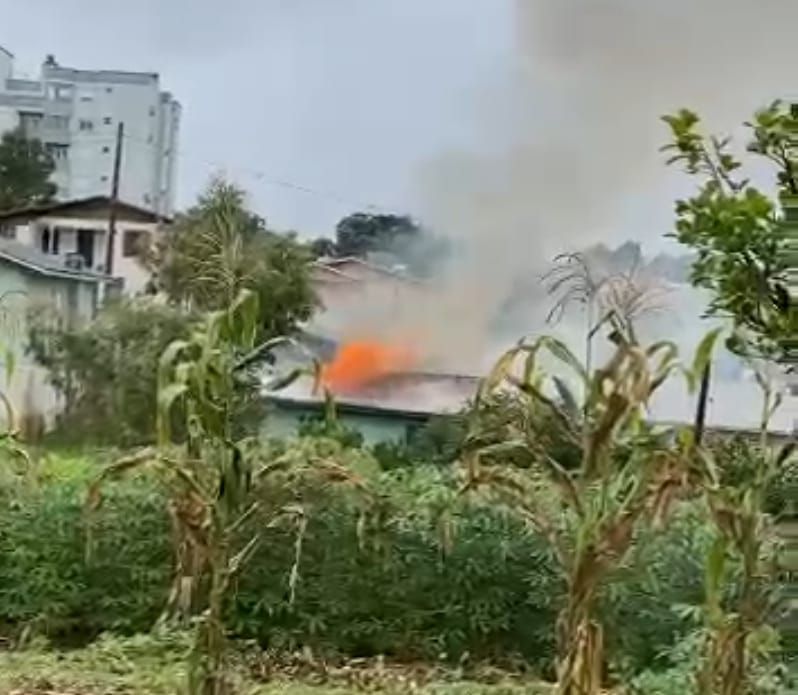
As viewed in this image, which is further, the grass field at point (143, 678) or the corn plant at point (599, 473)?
the grass field at point (143, 678)

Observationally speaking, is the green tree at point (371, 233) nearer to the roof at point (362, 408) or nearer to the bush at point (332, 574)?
the roof at point (362, 408)

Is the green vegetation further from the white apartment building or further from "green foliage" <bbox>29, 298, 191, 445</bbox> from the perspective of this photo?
the white apartment building

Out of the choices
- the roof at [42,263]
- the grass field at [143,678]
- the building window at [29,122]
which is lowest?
the grass field at [143,678]

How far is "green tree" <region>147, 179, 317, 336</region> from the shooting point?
344 cm

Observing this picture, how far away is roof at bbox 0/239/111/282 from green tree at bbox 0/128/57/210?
4.7 inches

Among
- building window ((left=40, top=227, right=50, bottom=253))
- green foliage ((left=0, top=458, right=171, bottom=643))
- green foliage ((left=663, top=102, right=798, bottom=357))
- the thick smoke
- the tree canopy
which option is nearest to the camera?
green foliage ((left=663, top=102, right=798, bottom=357))

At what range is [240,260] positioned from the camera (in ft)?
10.8

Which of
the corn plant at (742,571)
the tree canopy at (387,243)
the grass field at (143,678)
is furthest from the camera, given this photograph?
the tree canopy at (387,243)

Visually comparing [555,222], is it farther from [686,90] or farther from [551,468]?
[551,468]

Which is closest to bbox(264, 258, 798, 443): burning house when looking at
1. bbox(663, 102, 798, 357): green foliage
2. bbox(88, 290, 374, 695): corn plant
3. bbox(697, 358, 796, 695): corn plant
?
bbox(88, 290, 374, 695): corn plant

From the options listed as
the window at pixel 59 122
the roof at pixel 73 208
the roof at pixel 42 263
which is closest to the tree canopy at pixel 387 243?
the roof at pixel 73 208

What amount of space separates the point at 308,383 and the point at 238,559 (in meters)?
1.24

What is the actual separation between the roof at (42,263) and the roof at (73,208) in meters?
0.09

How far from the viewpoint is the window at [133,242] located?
3676 millimetres
